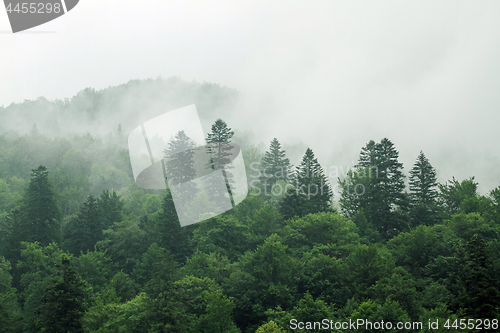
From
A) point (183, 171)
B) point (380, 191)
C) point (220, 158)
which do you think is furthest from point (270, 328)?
point (380, 191)

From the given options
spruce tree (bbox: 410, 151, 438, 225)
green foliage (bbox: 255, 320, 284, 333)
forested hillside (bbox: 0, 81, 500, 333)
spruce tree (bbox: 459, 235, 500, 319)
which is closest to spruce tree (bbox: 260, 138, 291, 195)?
forested hillside (bbox: 0, 81, 500, 333)

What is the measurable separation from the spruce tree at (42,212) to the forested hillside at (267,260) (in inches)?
5.6

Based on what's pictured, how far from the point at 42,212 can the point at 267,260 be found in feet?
108

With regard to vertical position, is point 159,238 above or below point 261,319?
above

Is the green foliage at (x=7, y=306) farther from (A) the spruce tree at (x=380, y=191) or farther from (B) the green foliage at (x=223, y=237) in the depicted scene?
(A) the spruce tree at (x=380, y=191)

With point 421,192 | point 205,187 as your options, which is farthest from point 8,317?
point 421,192

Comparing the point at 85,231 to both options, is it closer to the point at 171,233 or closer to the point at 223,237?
the point at 171,233

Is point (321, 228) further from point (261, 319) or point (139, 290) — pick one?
point (139, 290)

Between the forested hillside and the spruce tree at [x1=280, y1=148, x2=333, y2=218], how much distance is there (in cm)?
20

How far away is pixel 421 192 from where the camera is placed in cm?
6438

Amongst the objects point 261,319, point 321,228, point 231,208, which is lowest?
point 261,319

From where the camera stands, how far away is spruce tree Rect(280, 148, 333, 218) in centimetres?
6000

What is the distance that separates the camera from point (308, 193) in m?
63.5

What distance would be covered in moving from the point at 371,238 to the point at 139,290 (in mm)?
28376
